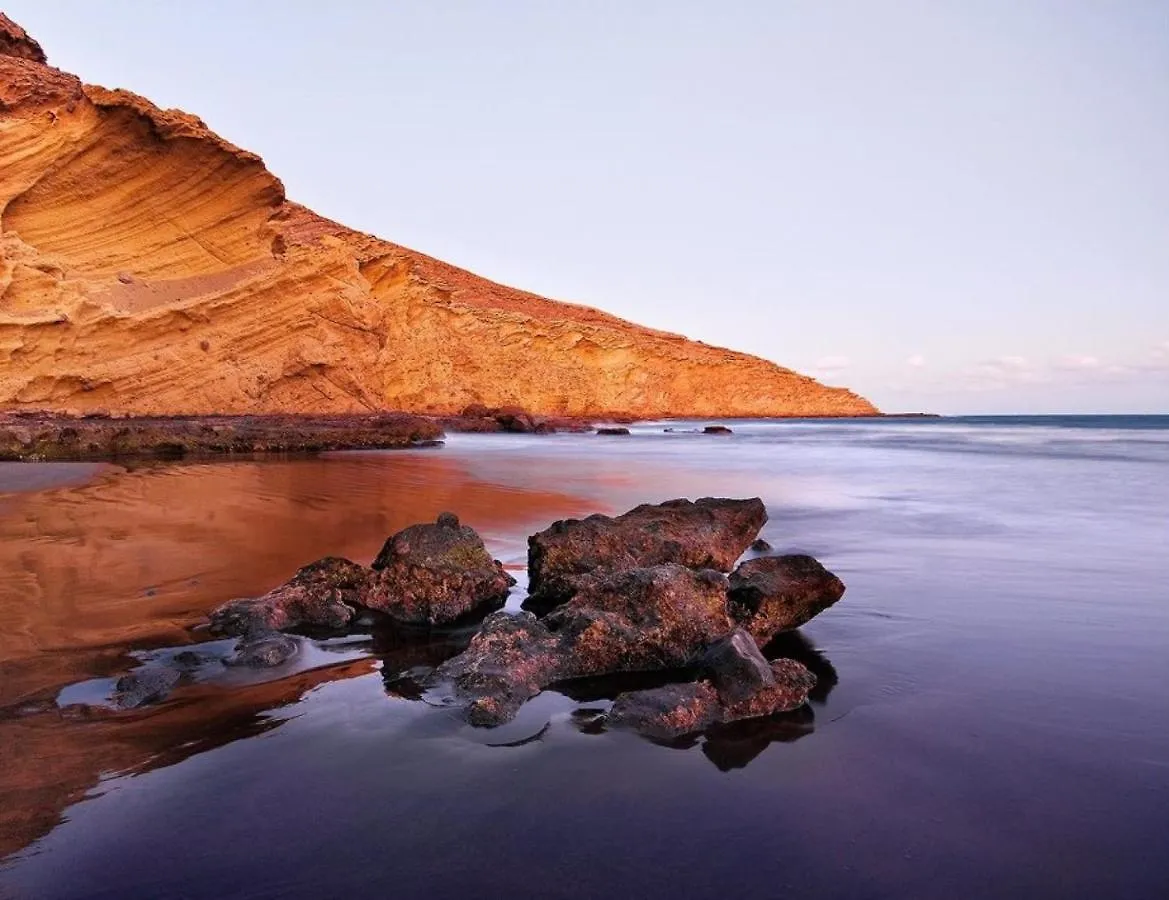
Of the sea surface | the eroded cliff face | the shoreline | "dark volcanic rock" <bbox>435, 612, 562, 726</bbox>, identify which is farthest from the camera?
the eroded cliff face

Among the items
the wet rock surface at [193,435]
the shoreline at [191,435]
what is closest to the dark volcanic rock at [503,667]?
the shoreline at [191,435]

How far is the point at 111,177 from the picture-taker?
69.5ft

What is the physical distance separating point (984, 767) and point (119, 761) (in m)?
2.85

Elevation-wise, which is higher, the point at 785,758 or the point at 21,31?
the point at 21,31

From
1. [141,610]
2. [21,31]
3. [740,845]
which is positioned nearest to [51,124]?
[21,31]

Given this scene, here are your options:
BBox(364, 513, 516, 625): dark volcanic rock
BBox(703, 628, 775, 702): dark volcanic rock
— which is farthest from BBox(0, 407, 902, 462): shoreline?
BBox(703, 628, 775, 702): dark volcanic rock

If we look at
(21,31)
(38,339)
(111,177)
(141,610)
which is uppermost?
(21,31)

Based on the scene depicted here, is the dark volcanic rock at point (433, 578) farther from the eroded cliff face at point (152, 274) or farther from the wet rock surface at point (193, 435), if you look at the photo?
the eroded cliff face at point (152, 274)

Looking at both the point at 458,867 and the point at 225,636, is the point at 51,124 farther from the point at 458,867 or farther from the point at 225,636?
the point at 458,867

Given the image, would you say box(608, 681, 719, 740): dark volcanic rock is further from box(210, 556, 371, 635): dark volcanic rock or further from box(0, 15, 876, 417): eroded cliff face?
box(0, 15, 876, 417): eroded cliff face

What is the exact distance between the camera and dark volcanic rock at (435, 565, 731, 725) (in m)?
3.02

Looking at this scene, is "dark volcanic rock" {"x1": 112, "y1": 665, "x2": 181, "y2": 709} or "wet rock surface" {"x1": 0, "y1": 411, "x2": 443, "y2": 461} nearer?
"dark volcanic rock" {"x1": 112, "y1": 665, "x2": 181, "y2": 709}

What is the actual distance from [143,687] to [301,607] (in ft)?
3.39

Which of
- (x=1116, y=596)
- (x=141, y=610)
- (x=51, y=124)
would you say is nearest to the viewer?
(x=141, y=610)
